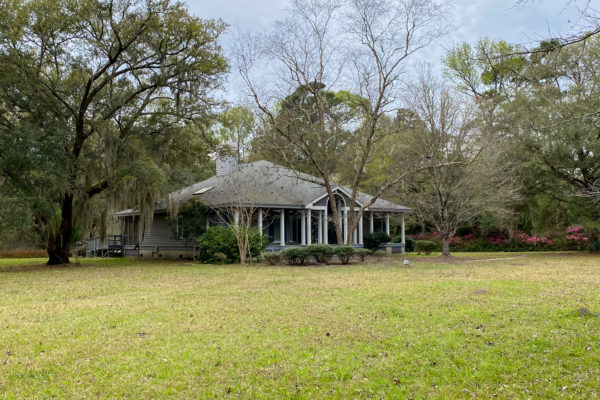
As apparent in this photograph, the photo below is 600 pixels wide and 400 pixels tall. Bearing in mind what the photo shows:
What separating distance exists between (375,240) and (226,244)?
874cm

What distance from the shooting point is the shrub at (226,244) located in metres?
18.5

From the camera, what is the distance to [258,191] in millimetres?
19812

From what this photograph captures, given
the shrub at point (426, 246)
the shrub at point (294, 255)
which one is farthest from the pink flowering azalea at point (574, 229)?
the shrub at point (294, 255)

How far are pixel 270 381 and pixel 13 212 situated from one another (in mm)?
14475

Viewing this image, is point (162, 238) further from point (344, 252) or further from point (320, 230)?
point (344, 252)

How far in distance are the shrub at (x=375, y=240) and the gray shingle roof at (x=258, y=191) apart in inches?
54.2

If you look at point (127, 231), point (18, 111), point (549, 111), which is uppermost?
point (549, 111)

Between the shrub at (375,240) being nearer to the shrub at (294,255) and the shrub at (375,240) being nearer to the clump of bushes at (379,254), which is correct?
the clump of bushes at (379,254)

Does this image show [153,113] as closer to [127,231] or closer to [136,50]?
[136,50]

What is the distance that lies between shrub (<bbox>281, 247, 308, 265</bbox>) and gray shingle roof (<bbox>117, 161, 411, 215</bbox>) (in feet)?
8.42

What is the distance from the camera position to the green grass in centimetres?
434

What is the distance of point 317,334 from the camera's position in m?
6.13

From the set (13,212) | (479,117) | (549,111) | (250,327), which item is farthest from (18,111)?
(549,111)

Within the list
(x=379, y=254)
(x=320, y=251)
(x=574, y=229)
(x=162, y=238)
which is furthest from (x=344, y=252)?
(x=574, y=229)
